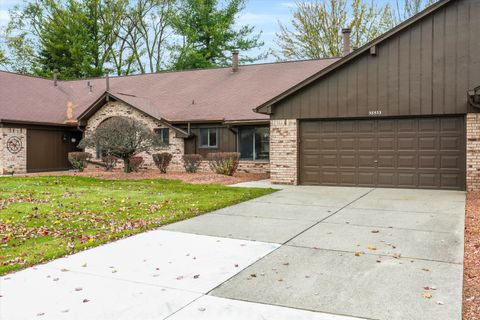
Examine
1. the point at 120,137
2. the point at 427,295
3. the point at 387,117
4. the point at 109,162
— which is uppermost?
the point at 387,117

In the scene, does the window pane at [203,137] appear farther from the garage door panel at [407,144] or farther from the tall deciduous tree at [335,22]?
the tall deciduous tree at [335,22]

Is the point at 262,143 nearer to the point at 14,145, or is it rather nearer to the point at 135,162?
the point at 135,162

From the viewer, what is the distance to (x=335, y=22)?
2927 centimetres

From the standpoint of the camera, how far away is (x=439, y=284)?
15.0 feet

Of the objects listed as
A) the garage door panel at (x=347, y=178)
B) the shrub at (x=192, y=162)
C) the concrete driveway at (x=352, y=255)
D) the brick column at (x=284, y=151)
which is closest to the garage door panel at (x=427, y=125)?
the garage door panel at (x=347, y=178)

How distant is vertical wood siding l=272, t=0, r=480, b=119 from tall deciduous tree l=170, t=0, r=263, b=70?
70.5 feet

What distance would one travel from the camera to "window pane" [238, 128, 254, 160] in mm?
19062

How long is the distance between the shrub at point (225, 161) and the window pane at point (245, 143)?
73.3 inches

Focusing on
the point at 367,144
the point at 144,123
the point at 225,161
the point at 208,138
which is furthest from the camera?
the point at 144,123

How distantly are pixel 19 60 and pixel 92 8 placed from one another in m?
7.93

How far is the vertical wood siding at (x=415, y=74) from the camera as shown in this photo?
1251 cm

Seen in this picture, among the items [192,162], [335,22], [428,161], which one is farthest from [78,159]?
[335,22]

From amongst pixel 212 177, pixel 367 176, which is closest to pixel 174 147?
pixel 212 177

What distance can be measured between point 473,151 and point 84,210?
1031 centimetres
